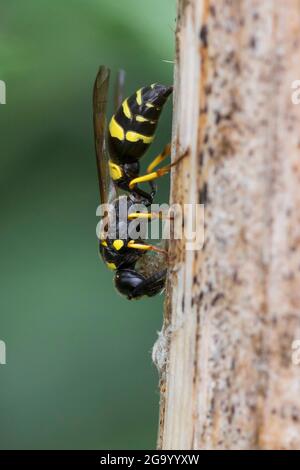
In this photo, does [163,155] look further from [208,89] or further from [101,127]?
[208,89]

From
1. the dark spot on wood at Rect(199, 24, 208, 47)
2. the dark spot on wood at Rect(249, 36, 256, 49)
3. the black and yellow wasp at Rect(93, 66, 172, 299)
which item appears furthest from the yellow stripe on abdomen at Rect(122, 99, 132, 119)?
the dark spot on wood at Rect(249, 36, 256, 49)

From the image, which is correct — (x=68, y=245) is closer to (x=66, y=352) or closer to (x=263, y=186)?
(x=66, y=352)

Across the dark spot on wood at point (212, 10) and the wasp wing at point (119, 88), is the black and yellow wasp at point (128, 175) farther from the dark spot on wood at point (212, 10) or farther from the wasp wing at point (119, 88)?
the dark spot on wood at point (212, 10)

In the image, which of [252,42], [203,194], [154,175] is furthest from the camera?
[154,175]

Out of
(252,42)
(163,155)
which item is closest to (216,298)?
(252,42)

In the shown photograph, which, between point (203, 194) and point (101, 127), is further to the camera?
point (101, 127)

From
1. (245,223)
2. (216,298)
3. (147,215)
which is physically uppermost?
(147,215)

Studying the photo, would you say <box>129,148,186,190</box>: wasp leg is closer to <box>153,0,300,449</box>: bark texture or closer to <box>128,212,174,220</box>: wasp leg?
<box>128,212,174,220</box>: wasp leg
